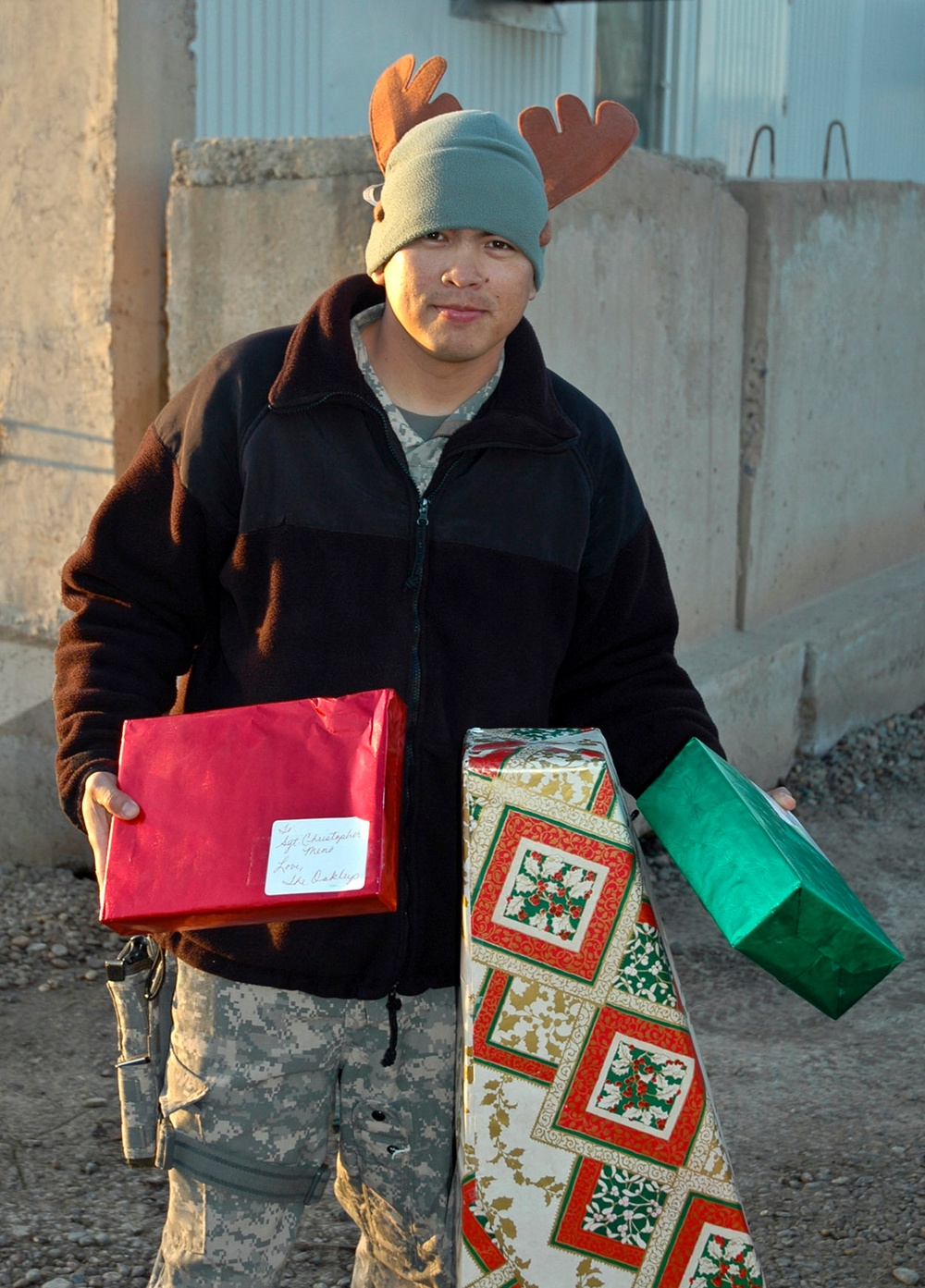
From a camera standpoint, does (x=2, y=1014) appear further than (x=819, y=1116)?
Yes

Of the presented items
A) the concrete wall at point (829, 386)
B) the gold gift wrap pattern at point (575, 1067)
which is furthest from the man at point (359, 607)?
the concrete wall at point (829, 386)

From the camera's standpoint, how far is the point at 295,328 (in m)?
2.11

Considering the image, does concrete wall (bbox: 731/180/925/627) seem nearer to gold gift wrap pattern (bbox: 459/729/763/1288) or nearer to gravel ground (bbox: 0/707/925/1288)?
gravel ground (bbox: 0/707/925/1288)

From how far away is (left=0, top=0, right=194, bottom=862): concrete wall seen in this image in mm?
3826

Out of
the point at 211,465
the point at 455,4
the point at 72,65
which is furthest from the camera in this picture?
the point at 455,4

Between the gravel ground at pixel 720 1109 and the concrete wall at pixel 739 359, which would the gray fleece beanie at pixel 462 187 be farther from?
the gravel ground at pixel 720 1109

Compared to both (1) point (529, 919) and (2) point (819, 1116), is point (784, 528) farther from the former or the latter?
(1) point (529, 919)

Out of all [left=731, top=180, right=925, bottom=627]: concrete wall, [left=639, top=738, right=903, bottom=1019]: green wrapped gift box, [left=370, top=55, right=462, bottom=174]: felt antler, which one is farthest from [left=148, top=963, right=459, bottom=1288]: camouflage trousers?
[left=731, top=180, right=925, bottom=627]: concrete wall

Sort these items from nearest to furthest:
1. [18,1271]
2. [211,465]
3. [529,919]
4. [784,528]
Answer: [529,919] < [211,465] < [18,1271] < [784,528]

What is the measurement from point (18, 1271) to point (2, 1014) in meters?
1.00

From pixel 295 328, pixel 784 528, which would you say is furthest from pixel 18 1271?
pixel 784 528

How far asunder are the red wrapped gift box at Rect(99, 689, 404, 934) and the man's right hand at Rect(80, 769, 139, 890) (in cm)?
2

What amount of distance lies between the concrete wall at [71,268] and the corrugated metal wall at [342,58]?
420 millimetres

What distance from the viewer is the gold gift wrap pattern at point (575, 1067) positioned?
180 centimetres
